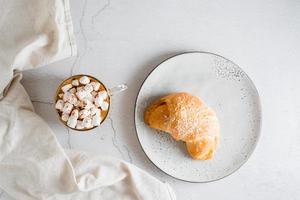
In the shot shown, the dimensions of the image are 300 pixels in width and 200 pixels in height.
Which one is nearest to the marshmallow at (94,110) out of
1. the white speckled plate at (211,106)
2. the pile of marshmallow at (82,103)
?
the pile of marshmallow at (82,103)

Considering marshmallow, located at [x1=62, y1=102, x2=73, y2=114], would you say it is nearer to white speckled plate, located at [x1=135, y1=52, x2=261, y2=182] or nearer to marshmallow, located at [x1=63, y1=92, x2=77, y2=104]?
marshmallow, located at [x1=63, y1=92, x2=77, y2=104]

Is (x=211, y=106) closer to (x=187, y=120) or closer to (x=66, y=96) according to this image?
(x=187, y=120)

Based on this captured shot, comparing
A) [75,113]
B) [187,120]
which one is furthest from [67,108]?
[187,120]

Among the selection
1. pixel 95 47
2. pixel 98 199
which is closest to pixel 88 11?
pixel 95 47

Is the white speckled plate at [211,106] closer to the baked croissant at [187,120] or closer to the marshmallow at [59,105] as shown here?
the baked croissant at [187,120]

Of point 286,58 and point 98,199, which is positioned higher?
point 286,58

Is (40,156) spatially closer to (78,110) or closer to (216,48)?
(78,110)

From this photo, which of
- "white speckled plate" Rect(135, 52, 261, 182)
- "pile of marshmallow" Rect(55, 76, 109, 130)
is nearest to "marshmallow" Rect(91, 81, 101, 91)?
"pile of marshmallow" Rect(55, 76, 109, 130)
